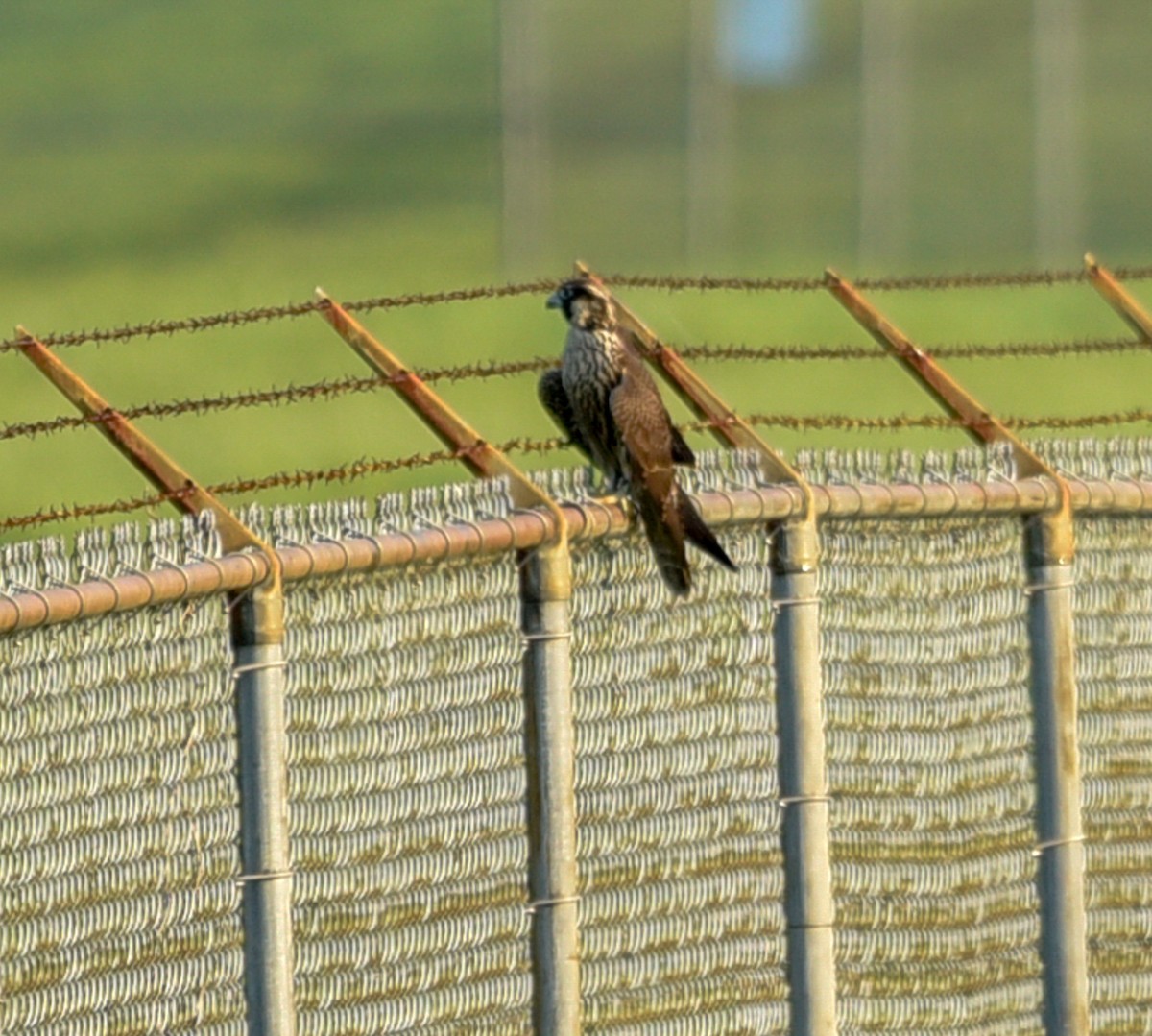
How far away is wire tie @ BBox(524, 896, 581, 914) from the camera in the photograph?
4852 millimetres

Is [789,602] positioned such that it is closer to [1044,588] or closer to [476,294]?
[1044,588]

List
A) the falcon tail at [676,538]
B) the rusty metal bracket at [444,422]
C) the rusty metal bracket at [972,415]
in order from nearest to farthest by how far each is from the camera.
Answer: the rusty metal bracket at [444,422] → the falcon tail at [676,538] → the rusty metal bracket at [972,415]

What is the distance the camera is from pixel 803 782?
532 centimetres

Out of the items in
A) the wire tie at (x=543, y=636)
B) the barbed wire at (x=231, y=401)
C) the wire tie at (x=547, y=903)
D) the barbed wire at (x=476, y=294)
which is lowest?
the wire tie at (x=547, y=903)

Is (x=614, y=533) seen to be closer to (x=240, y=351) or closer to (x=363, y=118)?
(x=363, y=118)

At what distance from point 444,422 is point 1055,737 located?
157cm

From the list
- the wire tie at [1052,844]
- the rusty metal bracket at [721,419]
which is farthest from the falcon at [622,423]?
the wire tie at [1052,844]

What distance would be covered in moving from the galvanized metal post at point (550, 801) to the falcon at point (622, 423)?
0.97 feet

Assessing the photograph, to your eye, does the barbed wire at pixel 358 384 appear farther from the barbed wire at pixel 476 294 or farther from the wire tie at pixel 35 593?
the wire tie at pixel 35 593

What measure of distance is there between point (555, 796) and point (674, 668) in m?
0.46

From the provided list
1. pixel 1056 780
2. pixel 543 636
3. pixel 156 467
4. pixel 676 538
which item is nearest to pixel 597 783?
pixel 543 636

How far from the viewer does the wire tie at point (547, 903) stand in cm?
485

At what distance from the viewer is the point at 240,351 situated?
16578 mm

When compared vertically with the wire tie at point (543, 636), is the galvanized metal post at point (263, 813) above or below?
below
